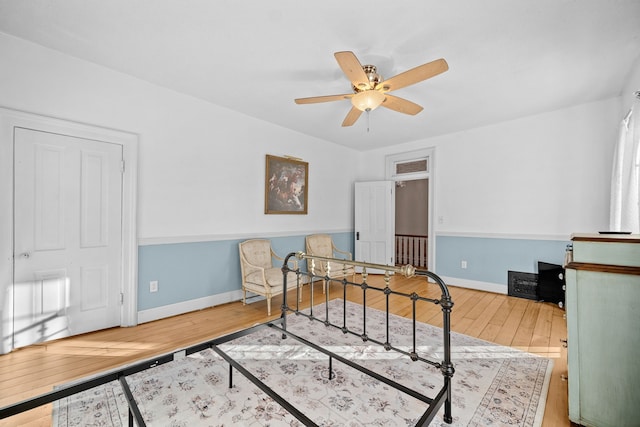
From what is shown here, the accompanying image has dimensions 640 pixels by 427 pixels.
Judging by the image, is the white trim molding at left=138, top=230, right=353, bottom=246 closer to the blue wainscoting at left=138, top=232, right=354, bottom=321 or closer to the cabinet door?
the blue wainscoting at left=138, top=232, right=354, bottom=321

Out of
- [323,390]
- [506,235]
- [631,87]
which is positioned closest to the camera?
[323,390]

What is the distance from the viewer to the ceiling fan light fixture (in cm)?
248

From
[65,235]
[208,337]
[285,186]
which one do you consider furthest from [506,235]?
[65,235]

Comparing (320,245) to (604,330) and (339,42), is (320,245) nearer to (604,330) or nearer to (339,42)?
(339,42)

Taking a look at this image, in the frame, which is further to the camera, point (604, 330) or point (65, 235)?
point (65, 235)

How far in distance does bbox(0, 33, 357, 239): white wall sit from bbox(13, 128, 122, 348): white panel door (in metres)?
0.27

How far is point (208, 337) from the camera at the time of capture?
2715 mm

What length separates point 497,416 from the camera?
5.43 ft

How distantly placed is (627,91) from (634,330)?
10.3 ft

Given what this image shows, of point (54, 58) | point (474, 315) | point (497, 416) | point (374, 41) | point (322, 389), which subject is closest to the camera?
point (497, 416)

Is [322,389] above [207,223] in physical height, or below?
below

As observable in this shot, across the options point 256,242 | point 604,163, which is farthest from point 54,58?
point 604,163

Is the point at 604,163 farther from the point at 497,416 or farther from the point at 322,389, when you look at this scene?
the point at 322,389

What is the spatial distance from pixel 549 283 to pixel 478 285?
36.7 inches
